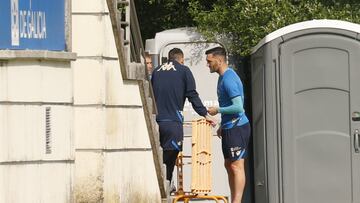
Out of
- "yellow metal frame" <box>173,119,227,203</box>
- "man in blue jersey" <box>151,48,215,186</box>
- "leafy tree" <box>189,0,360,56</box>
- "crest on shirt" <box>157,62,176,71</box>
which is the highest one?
"leafy tree" <box>189,0,360,56</box>

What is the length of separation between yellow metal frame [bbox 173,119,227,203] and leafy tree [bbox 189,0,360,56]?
189cm

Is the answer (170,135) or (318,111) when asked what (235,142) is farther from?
(318,111)

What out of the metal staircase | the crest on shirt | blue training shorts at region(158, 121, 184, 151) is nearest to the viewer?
the metal staircase

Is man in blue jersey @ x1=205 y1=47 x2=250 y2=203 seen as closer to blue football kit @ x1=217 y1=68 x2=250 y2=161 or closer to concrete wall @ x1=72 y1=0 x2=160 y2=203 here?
blue football kit @ x1=217 y1=68 x2=250 y2=161

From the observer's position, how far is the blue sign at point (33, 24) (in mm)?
10838

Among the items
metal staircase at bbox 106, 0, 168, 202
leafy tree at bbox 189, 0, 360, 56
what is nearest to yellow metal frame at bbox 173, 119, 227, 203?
metal staircase at bbox 106, 0, 168, 202

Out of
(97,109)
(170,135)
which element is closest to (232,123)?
(170,135)

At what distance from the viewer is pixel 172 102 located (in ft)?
47.8

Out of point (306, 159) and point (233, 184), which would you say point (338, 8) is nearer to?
point (306, 159)

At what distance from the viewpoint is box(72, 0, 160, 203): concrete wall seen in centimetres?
1280

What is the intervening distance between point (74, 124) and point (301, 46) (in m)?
3.85

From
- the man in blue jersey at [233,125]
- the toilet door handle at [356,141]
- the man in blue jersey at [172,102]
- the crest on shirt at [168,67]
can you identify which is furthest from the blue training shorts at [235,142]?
the toilet door handle at [356,141]

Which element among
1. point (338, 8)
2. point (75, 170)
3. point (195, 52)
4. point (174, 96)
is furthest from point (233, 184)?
point (338, 8)

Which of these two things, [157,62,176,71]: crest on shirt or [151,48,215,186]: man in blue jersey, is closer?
[151,48,215,186]: man in blue jersey
